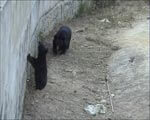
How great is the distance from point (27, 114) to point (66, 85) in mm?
1403

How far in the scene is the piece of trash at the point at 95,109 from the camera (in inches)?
283

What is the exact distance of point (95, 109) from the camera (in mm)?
7312

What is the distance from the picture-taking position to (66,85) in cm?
816

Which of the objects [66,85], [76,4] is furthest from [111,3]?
[66,85]

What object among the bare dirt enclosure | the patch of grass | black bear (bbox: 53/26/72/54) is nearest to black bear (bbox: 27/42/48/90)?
the bare dirt enclosure

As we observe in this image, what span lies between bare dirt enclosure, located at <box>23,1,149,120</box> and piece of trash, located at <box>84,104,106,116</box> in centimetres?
7

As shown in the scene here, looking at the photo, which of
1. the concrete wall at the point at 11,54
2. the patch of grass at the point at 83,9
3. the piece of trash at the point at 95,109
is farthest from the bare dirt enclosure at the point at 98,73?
the concrete wall at the point at 11,54

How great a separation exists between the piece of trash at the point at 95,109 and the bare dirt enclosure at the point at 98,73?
7 cm

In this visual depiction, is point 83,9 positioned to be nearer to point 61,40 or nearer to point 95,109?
point 61,40

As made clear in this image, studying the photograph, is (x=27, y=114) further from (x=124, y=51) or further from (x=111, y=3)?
(x=111, y=3)

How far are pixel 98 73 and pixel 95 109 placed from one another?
163 cm

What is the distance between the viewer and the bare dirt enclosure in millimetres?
7152

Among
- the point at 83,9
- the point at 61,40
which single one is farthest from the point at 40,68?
the point at 83,9

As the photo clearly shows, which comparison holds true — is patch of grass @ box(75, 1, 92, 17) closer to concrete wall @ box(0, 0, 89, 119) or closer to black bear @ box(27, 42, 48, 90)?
black bear @ box(27, 42, 48, 90)
